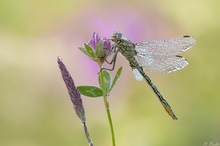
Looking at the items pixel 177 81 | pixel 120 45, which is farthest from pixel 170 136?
pixel 120 45

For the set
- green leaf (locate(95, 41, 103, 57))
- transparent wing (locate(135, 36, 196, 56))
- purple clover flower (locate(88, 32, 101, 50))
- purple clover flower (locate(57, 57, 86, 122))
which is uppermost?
transparent wing (locate(135, 36, 196, 56))

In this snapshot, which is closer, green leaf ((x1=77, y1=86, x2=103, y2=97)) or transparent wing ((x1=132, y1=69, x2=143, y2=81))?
green leaf ((x1=77, y1=86, x2=103, y2=97))

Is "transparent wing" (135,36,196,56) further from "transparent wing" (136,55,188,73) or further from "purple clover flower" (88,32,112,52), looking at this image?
"purple clover flower" (88,32,112,52)

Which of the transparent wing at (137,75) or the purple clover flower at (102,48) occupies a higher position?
the transparent wing at (137,75)

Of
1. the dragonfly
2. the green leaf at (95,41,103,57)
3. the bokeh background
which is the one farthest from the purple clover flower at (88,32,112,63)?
the bokeh background

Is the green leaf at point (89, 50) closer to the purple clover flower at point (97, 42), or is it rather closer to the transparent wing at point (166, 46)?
the purple clover flower at point (97, 42)

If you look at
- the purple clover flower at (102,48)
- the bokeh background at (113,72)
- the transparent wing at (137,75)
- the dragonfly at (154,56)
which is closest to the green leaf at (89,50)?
the purple clover flower at (102,48)

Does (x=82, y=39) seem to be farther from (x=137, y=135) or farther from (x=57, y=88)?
(x=137, y=135)
